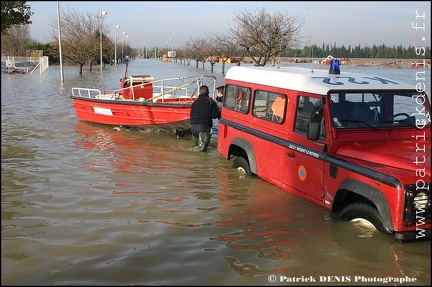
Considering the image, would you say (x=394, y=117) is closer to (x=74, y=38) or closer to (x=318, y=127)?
(x=318, y=127)

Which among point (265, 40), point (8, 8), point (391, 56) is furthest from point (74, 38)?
point (391, 56)

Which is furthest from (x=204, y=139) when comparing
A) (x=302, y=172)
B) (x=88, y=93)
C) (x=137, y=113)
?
(x=88, y=93)

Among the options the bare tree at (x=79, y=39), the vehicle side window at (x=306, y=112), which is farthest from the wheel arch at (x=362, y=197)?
the bare tree at (x=79, y=39)

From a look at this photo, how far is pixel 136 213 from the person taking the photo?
6523 mm

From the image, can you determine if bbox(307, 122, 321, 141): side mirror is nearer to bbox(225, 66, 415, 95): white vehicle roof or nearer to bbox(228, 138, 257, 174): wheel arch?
bbox(225, 66, 415, 95): white vehicle roof

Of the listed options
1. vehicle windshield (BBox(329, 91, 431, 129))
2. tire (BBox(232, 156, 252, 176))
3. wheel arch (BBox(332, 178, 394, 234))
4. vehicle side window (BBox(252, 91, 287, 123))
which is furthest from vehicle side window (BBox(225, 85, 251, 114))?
wheel arch (BBox(332, 178, 394, 234))

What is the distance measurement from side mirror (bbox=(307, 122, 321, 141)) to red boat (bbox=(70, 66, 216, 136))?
6662mm

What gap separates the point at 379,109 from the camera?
6.21 m

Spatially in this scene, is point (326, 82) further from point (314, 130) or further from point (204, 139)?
point (204, 139)

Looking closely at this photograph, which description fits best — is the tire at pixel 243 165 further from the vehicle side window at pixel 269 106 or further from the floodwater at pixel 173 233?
the vehicle side window at pixel 269 106

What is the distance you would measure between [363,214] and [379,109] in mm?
1721

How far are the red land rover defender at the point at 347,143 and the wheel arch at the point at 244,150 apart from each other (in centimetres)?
2

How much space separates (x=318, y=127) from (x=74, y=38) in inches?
1700

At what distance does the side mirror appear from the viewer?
5.79 metres
